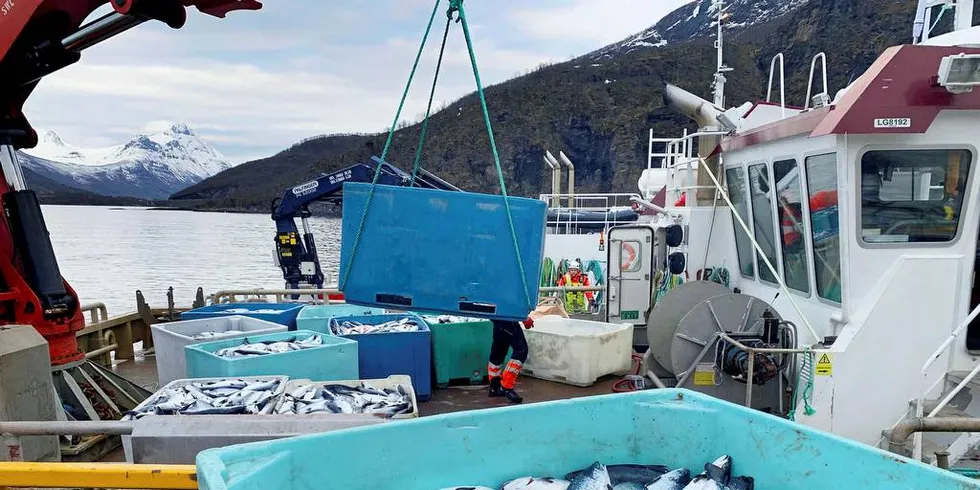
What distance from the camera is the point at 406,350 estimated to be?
5.64 m

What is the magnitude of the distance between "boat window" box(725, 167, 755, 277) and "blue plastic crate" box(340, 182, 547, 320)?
301 cm

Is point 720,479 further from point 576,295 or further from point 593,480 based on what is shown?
point 576,295

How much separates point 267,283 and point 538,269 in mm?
25054

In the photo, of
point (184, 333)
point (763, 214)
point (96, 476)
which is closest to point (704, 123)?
point (763, 214)

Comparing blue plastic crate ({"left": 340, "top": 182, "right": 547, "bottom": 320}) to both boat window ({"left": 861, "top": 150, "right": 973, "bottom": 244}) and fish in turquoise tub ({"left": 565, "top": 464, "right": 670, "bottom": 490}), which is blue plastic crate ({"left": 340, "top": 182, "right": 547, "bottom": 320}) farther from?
boat window ({"left": 861, "top": 150, "right": 973, "bottom": 244})

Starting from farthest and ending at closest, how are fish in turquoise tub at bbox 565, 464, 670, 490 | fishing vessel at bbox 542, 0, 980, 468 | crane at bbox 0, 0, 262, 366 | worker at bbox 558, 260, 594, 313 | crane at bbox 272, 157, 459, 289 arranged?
worker at bbox 558, 260, 594, 313
crane at bbox 272, 157, 459, 289
crane at bbox 0, 0, 262, 366
fishing vessel at bbox 542, 0, 980, 468
fish in turquoise tub at bbox 565, 464, 670, 490

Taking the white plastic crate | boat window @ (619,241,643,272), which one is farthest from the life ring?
the white plastic crate

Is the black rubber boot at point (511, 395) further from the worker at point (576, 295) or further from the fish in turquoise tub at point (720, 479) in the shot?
the worker at point (576, 295)

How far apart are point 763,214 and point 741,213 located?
0.48m

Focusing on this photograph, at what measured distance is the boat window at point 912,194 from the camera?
4.12m

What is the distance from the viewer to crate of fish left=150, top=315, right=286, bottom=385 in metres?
5.12

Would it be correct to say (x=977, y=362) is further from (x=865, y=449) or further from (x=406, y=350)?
(x=406, y=350)

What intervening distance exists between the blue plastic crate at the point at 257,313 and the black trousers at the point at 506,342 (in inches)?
92.8

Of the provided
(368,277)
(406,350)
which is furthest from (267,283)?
(368,277)
